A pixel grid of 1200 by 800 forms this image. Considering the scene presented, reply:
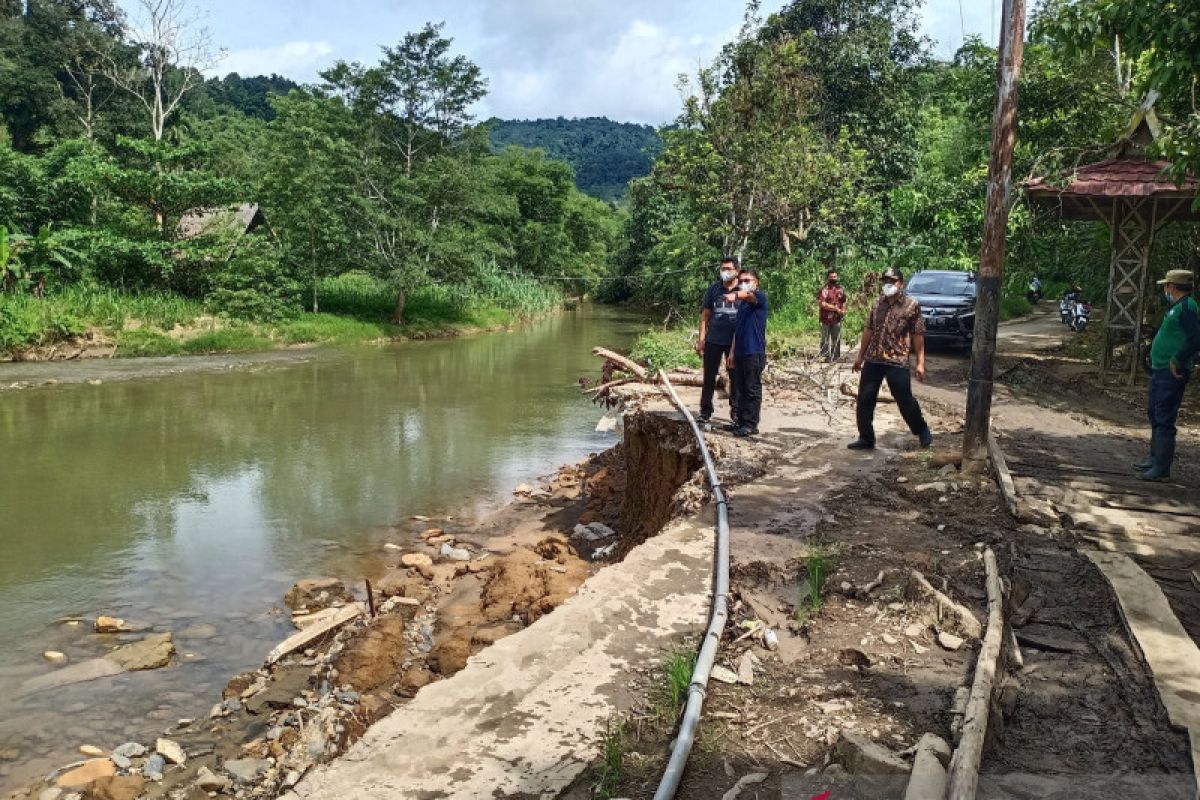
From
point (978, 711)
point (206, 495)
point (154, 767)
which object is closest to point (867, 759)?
point (978, 711)

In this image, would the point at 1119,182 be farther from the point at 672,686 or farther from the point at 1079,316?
the point at 1079,316

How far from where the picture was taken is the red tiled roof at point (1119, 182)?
12469mm

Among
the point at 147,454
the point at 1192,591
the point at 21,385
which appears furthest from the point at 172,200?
the point at 1192,591

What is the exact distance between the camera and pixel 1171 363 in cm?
761

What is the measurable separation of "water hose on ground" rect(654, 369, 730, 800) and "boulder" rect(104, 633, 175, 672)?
4.62 metres

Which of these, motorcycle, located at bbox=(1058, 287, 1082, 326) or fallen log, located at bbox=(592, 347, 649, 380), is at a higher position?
motorcycle, located at bbox=(1058, 287, 1082, 326)

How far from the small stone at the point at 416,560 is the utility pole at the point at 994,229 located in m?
5.46

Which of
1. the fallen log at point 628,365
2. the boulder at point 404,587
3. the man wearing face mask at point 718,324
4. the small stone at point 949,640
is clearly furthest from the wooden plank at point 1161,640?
the fallen log at point 628,365

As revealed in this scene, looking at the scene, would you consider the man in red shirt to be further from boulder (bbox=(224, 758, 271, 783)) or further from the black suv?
boulder (bbox=(224, 758, 271, 783))

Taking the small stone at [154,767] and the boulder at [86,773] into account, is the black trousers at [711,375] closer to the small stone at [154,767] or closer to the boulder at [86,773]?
the small stone at [154,767]

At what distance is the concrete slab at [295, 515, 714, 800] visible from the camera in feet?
11.4

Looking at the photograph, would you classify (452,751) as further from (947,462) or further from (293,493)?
(293,493)

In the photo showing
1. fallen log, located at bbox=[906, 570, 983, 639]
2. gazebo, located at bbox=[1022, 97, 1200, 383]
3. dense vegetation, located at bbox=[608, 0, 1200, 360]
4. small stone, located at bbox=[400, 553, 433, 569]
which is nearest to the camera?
fallen log, located at bbox=[906, 570, 983, 639]

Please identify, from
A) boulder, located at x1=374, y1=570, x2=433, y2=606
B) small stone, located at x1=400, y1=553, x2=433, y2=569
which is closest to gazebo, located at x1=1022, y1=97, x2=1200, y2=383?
small stone, located at x1=400, y1=553, x2=433, y2=569
